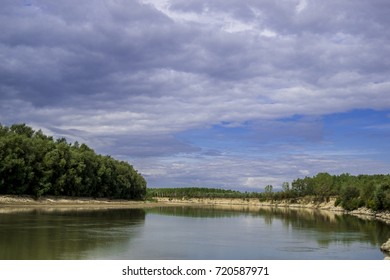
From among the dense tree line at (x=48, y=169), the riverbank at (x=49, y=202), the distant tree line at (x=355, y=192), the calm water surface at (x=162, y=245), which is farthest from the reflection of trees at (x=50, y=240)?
the distant tree line at (x=355, y=192)

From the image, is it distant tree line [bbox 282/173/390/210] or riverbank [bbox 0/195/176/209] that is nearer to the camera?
riverbank [bbox 0/195/176/209]

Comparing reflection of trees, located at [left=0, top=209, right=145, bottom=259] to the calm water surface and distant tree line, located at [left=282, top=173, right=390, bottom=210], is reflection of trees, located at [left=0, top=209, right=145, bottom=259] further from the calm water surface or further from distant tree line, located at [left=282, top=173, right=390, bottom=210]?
distant tree line, located at [left=282, top=173, right=390, bottom=210]

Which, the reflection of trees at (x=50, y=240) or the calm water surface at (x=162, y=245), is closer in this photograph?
the reflection of trees at (x=50, y=240)

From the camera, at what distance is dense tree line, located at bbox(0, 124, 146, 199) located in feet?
274

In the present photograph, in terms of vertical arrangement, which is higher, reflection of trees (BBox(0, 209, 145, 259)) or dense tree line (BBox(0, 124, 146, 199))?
dense tree line (BBox(0, 124, 146, 199))

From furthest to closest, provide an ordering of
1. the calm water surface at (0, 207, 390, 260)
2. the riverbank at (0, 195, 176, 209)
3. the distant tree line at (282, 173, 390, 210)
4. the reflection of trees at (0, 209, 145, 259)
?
the distant tree line at (282, 173, 390, 210), the riverbank at (0, 195, 176, 209), the calm water surface at (0, 207, 390, 260), the reflection of trees at (0, 209, 145, 259)

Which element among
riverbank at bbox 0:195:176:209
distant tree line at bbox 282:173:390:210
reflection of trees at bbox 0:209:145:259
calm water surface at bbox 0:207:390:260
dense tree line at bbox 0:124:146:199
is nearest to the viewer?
reflection of trees at bbox 0:209:145:259

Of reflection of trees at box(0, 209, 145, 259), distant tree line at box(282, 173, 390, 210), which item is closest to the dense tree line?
reflection of trees at box(0, 209, 145, 259)

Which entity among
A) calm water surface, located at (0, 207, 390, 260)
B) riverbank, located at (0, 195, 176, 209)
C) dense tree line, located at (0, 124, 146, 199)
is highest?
dense tree line, located at (0, 124, 146, 199)

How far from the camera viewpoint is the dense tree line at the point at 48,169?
8353cm

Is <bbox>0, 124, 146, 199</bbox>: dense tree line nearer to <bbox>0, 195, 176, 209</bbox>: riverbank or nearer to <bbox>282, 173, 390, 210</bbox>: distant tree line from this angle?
<bbox>0, 195, 176, 209</bbox>: riverbank

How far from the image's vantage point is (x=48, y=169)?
9581cm

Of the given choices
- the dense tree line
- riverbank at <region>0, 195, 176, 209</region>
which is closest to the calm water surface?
riverbank at <region>0, 195, 176, 209</region>

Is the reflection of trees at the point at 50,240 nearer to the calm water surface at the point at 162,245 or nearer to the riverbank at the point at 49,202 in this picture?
the calm water surface at the point at 162,245
